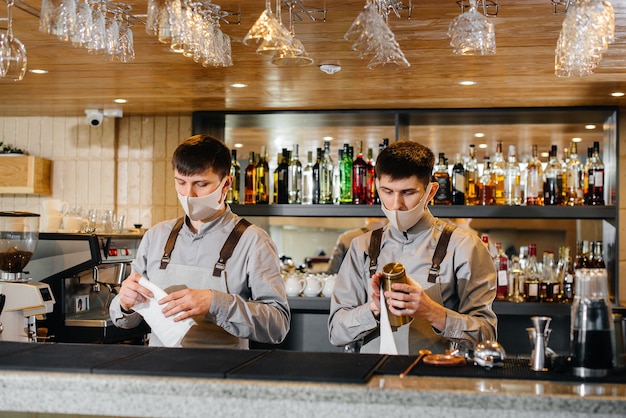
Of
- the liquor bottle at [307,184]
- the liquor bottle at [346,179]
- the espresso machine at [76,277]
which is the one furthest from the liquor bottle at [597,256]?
the espresso machine at [76,277]

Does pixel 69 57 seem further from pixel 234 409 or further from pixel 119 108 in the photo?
pixel 234 409

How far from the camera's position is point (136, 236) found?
443 centimetres

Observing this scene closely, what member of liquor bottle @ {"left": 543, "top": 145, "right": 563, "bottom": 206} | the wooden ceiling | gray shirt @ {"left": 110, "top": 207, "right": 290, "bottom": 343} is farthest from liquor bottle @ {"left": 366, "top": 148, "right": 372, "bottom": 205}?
gray shirt @ {"left": 110, "top": 207, "right": 290, "bottom": 343}

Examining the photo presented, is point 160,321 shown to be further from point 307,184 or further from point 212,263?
point 307,184

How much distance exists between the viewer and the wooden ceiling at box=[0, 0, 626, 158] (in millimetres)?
3025

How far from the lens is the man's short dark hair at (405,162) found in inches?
103

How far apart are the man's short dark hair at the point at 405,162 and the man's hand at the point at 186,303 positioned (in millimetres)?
733

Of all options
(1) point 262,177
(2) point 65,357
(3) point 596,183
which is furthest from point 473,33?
(1) point 262,177

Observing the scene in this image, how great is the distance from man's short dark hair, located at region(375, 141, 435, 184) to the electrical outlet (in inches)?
85.3

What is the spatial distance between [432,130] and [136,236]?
7.86 feet

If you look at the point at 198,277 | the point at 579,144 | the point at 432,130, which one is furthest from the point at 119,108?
the point at 579,144

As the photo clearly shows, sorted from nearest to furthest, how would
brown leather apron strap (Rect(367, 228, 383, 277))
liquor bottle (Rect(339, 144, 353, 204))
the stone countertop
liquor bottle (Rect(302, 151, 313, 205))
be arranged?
the stone countertop < brown leather apron strap (Rect(367, 228, 383, 277)) < liquor bottle (Rect(339, 144, 353, 204)) < liquor bottle (Rect(302, 151, 313, 205))

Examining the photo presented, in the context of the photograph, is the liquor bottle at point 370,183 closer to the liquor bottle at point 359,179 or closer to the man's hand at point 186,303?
the liquor bottle at point 359,179

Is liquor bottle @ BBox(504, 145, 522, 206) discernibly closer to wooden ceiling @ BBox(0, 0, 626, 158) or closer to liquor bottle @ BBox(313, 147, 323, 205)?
wooden ceiling @ BBox(0, 0, 626, 158)
